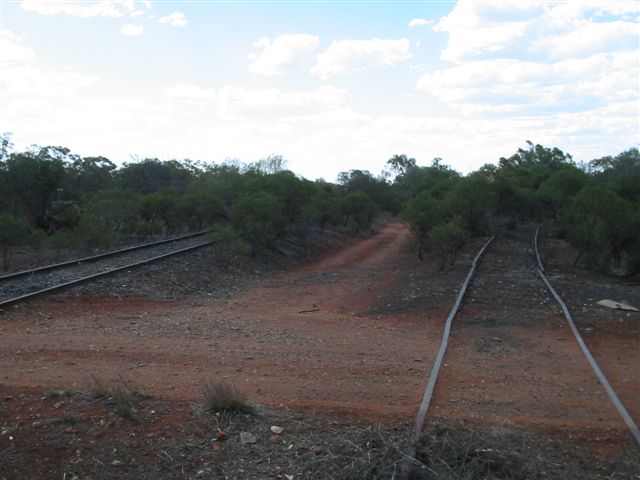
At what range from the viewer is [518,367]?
924 cm

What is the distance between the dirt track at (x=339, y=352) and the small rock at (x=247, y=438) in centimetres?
97

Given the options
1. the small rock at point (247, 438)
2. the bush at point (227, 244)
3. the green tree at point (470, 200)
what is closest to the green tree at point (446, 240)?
the bush at point (227, 244)

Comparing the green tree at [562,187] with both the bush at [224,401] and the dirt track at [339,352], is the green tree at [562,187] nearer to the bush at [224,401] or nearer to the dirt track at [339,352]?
the dirt track at [339,352]

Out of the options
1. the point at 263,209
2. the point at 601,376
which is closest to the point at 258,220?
the point at 263,209

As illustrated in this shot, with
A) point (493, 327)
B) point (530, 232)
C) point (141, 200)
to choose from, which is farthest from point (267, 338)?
point (530, 232)

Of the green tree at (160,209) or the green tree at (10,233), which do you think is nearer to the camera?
the green tree at (10,233)

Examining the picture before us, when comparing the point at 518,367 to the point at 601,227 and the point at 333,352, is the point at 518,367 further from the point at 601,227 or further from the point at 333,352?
the point at 601,227

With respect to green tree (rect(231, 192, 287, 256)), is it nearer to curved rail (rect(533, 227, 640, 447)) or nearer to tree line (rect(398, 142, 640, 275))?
tree line (rect(398, 142, 640, 275))

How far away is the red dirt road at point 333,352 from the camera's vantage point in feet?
24.6

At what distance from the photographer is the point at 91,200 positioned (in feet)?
102

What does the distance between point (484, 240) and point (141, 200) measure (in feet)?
54.0

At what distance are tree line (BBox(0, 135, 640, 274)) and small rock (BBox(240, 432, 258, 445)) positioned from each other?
50.5ft

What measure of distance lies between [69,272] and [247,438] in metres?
12.8

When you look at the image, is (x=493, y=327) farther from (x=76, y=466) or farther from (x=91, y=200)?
(x=91, y=200)
